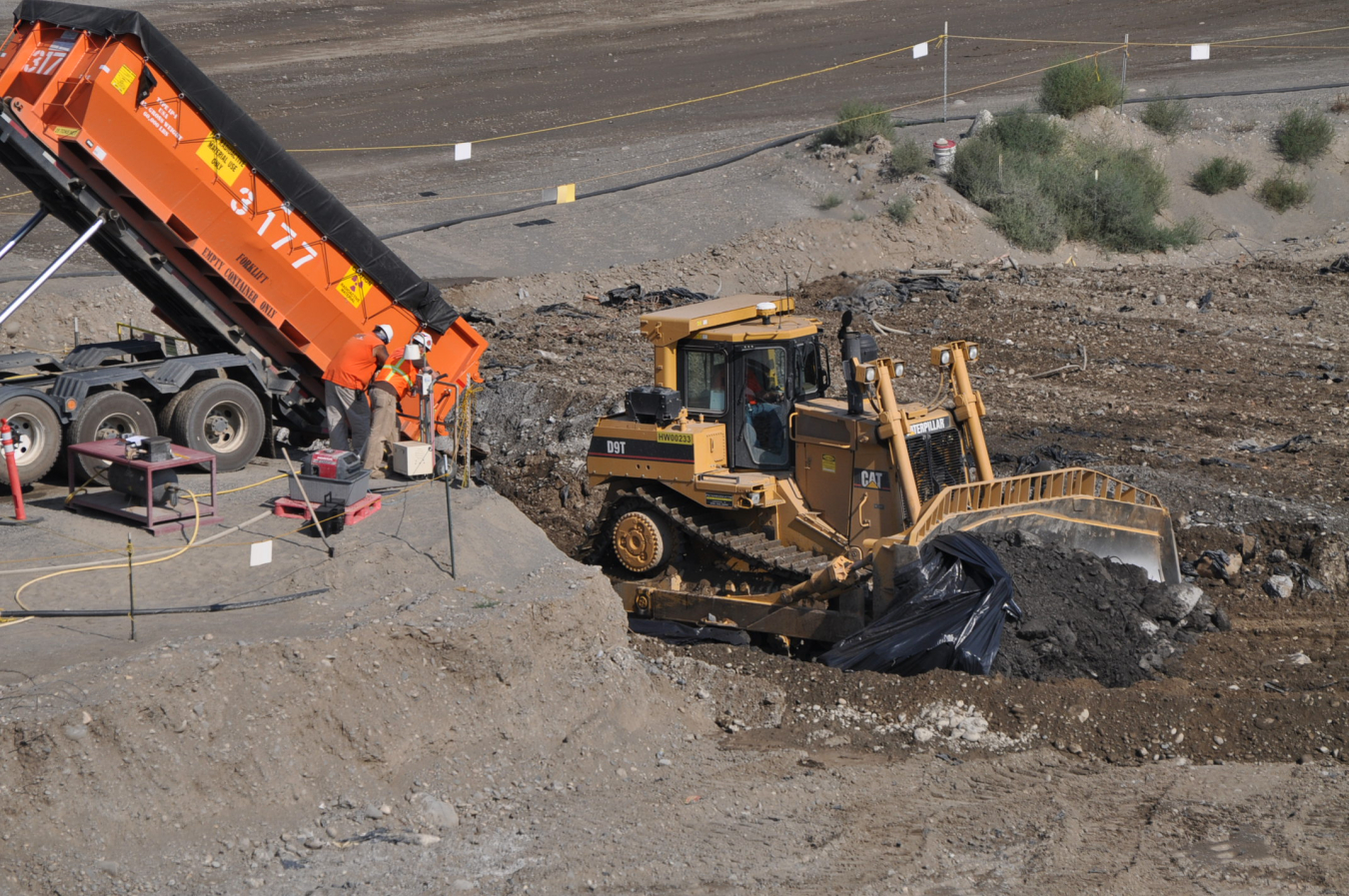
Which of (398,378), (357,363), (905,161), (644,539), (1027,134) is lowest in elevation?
(644,539)

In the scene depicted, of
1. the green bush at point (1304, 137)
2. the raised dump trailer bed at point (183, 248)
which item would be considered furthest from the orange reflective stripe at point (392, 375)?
the green bush at point (1304, 137)

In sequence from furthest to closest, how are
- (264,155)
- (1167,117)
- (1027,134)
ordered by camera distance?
(1167,117)
(1027,134)
(264,155)

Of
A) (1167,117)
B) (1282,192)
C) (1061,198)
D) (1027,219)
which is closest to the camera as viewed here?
(1027,219)

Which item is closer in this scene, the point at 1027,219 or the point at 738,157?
the point at 1027,219

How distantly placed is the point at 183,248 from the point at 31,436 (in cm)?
205

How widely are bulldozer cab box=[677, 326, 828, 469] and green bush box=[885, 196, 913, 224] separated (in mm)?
13368

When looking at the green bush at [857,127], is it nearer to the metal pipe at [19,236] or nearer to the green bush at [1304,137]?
the green bush at [1304,137]

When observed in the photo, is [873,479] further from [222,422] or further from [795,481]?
[222,422]

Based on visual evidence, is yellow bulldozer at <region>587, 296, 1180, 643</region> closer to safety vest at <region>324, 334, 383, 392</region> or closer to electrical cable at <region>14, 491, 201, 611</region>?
safety vest at <region>324, 334, 383, 392</region>

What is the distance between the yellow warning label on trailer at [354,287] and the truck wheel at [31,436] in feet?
8.77

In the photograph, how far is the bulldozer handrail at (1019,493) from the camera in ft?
31.8

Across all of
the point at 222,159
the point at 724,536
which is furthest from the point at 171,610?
the point at 222,159

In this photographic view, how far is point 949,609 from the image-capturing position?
31.0 ft

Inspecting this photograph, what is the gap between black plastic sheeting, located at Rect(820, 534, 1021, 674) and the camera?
9391 millimetres
